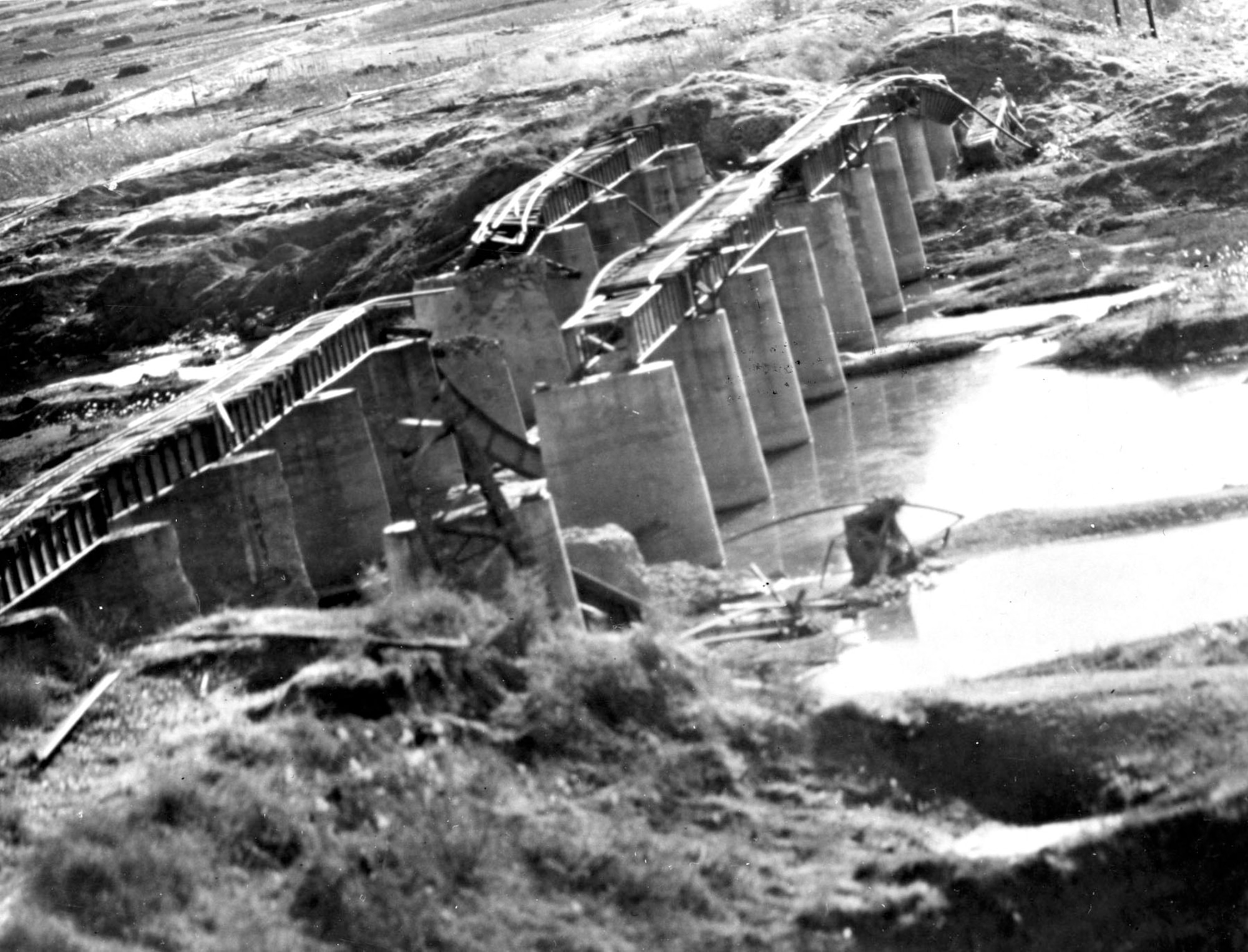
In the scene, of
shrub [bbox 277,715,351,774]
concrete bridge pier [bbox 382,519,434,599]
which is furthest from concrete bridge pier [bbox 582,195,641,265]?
shrub [bbox 277,715,351,774]

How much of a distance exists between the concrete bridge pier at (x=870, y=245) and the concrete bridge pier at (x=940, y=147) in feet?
53.7

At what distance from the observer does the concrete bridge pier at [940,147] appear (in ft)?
279

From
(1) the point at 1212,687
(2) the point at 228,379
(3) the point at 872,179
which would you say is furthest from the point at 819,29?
(1) the point at 1212,687

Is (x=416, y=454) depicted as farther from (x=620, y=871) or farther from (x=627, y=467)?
(x=620, y=871)

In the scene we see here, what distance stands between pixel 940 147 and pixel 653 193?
1770 centimetres

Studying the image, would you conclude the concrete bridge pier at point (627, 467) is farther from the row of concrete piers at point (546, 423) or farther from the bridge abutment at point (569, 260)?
the bridge abutment at point (569, 260)

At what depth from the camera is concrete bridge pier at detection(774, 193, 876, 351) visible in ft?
204

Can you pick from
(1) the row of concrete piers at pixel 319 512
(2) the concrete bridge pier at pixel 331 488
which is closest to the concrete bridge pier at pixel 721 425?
(1) the row of concrete piers at pixel 319 512

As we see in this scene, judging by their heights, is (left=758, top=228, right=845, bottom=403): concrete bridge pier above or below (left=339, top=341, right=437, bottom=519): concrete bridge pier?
below

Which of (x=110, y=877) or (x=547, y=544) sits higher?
(x=110, y=877)

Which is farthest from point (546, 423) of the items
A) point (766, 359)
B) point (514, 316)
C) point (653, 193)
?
point (653, 193)

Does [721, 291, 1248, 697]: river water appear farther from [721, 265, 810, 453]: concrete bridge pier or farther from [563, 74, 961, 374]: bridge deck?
[563, 74, 961, 374]: bridge deck

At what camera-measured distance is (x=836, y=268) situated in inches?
2469

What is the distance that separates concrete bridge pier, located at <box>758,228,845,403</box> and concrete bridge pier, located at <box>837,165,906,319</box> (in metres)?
10.5
